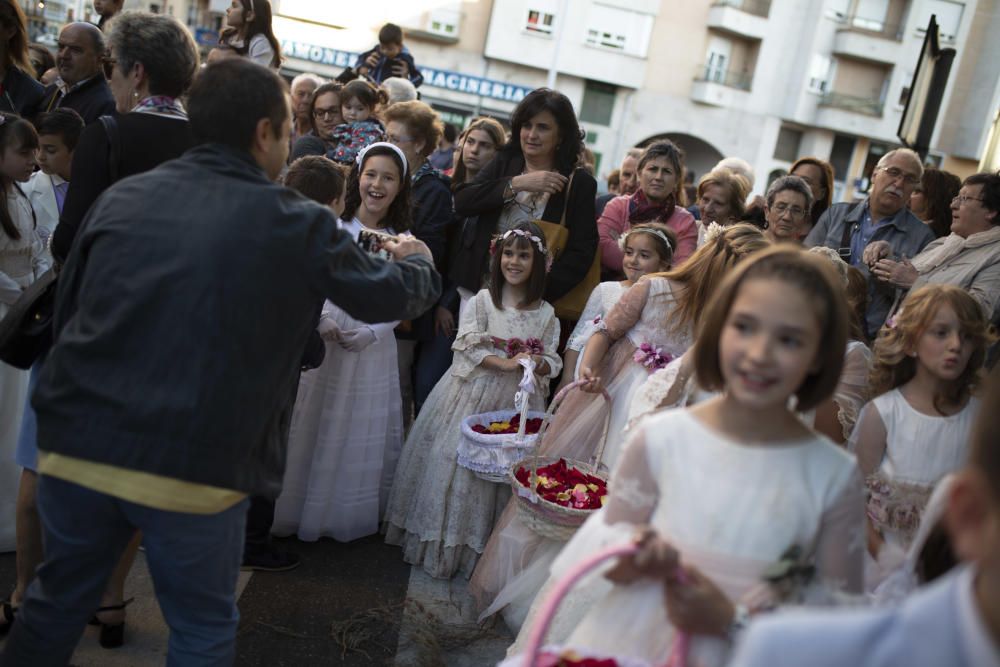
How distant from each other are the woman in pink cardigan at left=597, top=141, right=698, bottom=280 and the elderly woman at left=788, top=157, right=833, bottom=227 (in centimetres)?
123

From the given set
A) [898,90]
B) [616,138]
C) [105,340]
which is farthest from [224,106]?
[898,90]

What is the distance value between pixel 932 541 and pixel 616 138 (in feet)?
97.5

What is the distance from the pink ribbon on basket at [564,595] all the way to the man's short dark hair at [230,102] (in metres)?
1.50

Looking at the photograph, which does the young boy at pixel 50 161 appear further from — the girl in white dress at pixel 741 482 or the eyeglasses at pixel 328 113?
the girl in white dress at pixel 741 482

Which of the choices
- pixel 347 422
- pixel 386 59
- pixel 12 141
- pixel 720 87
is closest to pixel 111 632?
pixel 347 422

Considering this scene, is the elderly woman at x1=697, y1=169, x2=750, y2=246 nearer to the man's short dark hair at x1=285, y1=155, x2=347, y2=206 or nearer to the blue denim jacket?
the blue denim jacket

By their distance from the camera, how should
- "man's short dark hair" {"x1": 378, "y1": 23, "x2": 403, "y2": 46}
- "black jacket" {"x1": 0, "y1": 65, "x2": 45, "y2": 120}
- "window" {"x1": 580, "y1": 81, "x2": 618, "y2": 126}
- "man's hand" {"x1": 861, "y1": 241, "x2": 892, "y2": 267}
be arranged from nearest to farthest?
"man's hand" {"x1": 861, "y1": 241, "x2": 892, "y2": 267} < "black jacket" {"x1": 0, "y1": 65, "x2": 45, "y2": 120} < "man's short dark hair" {"x1": 378, "y1": 23, "x2": 403, "y2": 46} < "window" {"x1": 580, "y1": 81, "x2": 618, "y2": 126}

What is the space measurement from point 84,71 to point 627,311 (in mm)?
3819

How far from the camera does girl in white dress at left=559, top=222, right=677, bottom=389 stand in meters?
4.58

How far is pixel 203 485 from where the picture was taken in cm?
218

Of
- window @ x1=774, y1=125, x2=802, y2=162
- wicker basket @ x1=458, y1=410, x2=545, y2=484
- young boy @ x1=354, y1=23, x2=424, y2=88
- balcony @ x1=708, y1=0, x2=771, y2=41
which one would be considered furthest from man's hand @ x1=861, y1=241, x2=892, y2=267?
window @ x1=774, y1=125, x2=802, y2=162

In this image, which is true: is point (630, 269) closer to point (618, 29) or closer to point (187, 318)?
point (187, 318)

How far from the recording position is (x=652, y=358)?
3.86 m

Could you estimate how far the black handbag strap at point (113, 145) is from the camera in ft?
9.57
